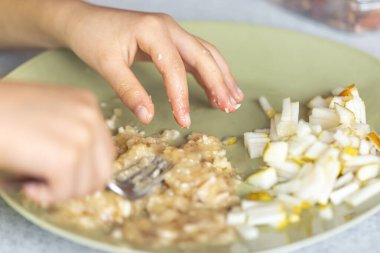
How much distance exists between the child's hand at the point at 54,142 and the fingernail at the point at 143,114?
0.24 meters

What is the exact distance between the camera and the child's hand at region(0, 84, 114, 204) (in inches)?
27.1

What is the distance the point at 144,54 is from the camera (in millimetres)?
1092

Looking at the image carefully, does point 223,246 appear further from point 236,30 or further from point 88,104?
point 236,30

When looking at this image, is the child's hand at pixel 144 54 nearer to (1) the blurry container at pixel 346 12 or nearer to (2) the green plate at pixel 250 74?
(2) the green plate at pixel 250 74

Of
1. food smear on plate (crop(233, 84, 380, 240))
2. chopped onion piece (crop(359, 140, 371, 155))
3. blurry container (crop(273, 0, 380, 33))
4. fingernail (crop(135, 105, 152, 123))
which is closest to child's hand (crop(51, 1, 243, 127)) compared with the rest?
fingernail (crop(135, 105, 152, 123))

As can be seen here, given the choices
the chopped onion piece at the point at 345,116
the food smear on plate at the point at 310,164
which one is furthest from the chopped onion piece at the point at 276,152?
the chopped onion piece at the point at 345,116

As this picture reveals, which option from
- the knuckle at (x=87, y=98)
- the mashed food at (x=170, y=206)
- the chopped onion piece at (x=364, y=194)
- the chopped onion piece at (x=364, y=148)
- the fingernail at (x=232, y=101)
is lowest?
the mashed food at (x=170, y=206)

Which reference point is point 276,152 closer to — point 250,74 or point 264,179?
point 264,179

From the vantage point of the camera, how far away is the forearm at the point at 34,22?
112 centimetres

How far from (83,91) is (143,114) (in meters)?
0.24

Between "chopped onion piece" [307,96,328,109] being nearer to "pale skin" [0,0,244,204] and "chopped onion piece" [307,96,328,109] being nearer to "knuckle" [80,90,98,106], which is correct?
"pale skin" [0,0,244,204]

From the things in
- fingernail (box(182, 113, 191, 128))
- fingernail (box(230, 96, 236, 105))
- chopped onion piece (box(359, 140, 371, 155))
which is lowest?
fingernail (box(182, 113, 191, 128))

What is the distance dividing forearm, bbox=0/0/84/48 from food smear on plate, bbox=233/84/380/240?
347 mm

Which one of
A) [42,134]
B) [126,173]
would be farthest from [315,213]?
[42,134]
